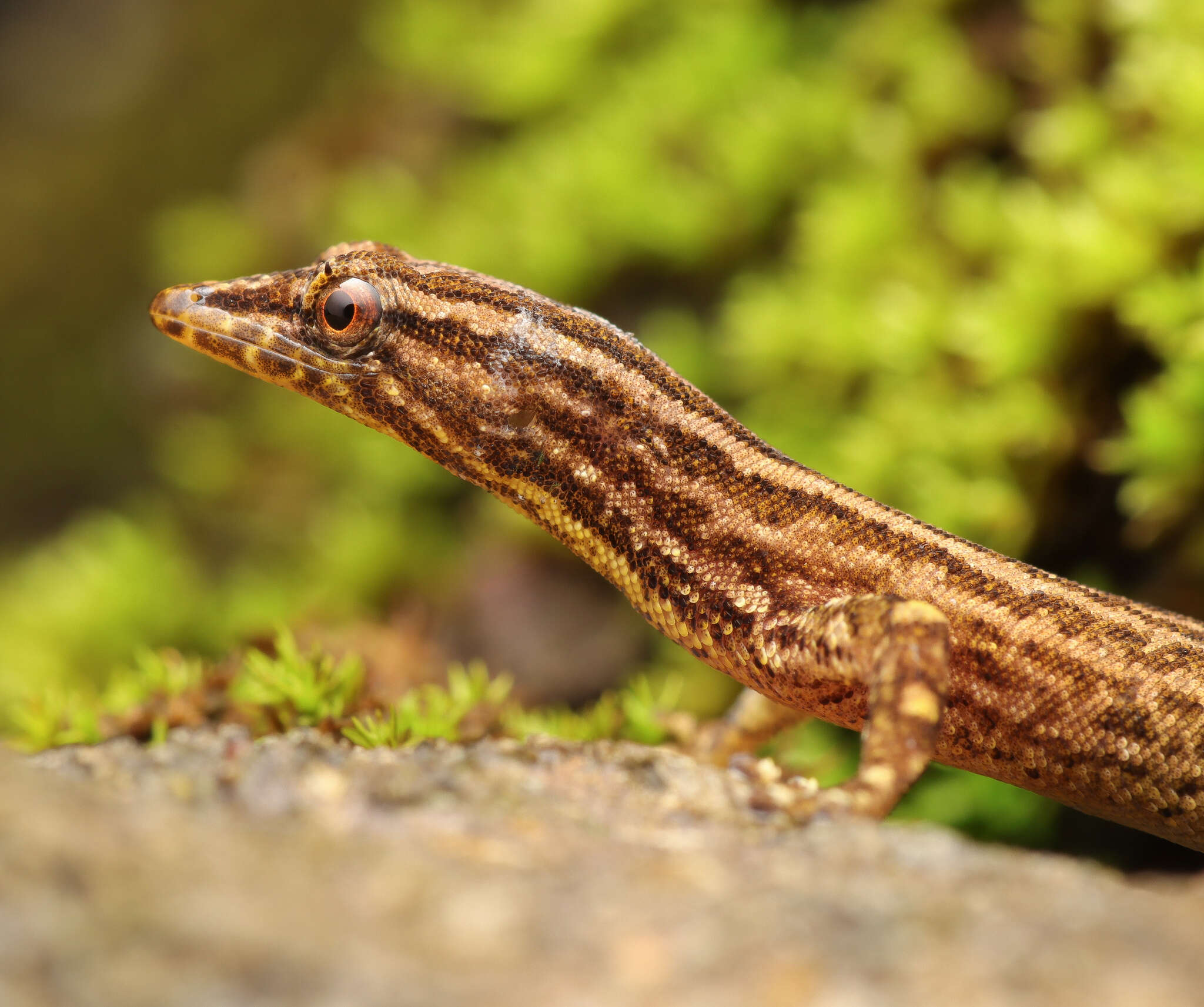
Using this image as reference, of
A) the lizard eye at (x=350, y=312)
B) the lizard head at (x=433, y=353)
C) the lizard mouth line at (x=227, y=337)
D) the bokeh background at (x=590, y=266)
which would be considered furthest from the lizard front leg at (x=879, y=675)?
the lizard mouth line at (x=227, y=337)

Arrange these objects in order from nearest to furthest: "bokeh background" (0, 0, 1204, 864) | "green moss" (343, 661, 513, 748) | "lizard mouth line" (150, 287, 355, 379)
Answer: "green moss" (343, 661, 513, 748), "lizard mouth line" (150, 287, 355, 379), "bokeh background" (0, 0, 1204, 864)

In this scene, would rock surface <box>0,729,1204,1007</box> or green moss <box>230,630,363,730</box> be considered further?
green moss <box>230,630,363,730</box>

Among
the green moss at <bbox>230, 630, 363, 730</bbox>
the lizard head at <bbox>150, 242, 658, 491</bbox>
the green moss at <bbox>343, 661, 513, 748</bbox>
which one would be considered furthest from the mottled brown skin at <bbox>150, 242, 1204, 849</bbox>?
the green moss at <bbox>230, 630, 363, 730</bbox>

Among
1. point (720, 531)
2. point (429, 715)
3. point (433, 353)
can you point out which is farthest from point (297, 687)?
point (720, 531)

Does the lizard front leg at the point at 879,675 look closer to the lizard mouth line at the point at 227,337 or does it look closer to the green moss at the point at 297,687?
the green moss at the point at 297,687

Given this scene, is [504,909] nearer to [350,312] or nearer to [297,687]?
[297,687]

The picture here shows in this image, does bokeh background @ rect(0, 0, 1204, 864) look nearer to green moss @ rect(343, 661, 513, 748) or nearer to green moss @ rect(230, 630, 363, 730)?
green moss @ rect(230, 630, 363, 730)
